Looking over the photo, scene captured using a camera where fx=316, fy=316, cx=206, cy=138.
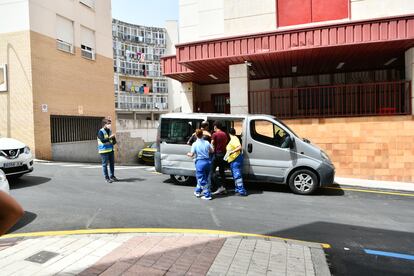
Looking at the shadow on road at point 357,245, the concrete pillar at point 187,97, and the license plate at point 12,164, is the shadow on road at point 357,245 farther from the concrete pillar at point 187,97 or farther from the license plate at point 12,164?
the concrete pillar at point 187,97

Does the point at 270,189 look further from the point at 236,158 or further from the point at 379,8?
the point at 379,8

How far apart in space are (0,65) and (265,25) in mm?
11856

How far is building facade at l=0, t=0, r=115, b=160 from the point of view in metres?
14.0

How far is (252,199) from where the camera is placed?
287 inches

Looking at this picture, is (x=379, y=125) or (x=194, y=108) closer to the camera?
(x=379, y=125)

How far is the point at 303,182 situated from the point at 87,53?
15380mm

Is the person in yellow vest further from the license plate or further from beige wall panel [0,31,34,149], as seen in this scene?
beige wall panel [0,31,34,149]

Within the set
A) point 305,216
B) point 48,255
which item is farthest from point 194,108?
point 48,255

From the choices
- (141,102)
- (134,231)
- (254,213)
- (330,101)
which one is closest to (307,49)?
(330,101)

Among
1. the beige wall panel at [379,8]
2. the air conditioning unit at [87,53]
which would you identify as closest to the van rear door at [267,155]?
the beige wall panel at [379,8]

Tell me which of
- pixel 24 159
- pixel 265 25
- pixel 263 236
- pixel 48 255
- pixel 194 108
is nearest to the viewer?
pixel 48 255

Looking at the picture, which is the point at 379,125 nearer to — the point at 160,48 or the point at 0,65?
the point at 0,65

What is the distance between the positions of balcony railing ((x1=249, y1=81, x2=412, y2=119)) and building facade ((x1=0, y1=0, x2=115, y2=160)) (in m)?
9.56

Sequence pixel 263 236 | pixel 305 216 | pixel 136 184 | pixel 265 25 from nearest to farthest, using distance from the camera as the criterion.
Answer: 1. pixel 263 236
2. pixel 305 216
3. pixel 136 184
4. pixel 265 25
